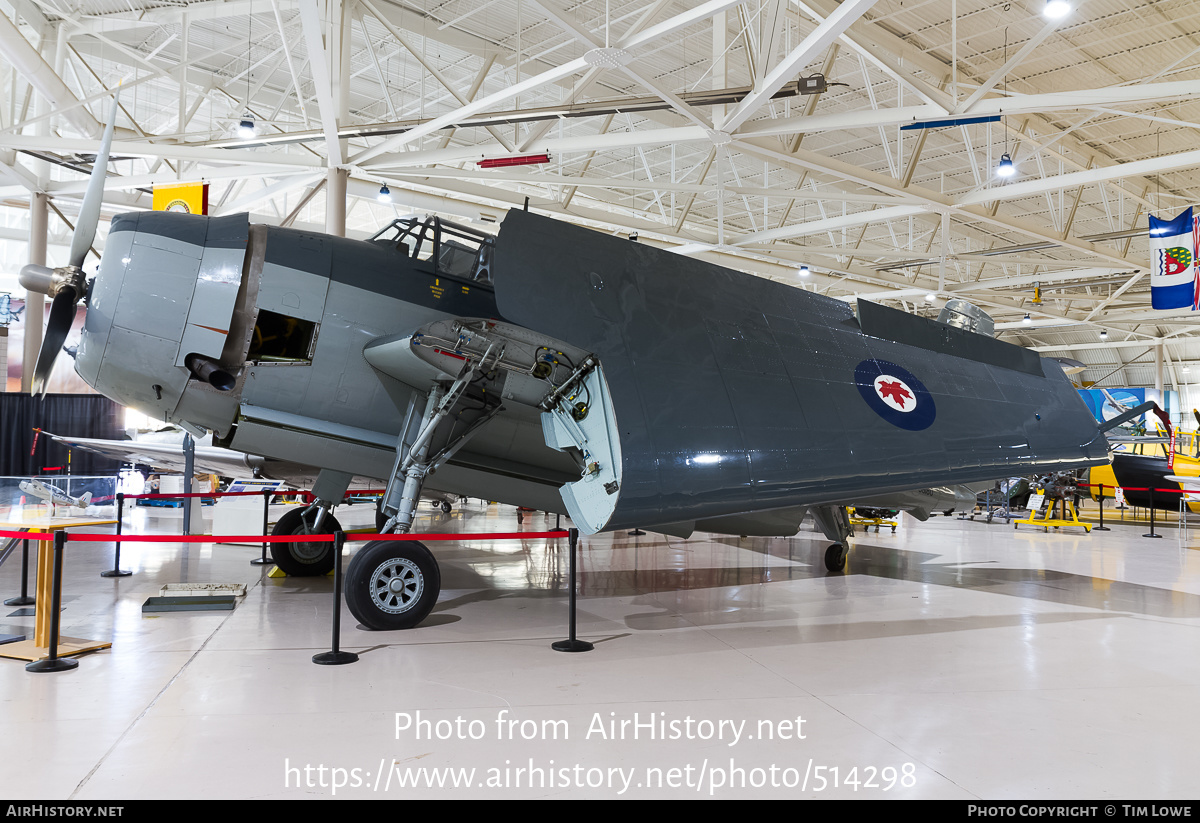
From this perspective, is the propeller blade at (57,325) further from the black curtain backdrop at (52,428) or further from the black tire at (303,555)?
the black curtain backdrop at (52,428)

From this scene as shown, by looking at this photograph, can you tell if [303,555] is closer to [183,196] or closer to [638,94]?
[183,196]

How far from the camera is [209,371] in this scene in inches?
227

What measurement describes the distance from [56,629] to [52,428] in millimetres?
18529

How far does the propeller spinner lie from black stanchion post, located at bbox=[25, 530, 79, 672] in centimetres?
143

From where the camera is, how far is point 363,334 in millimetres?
6305

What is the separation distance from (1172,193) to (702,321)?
25.2 m

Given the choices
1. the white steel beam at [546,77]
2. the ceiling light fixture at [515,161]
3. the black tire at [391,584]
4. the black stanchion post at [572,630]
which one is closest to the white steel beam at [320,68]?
the white steel beam at [546,77]

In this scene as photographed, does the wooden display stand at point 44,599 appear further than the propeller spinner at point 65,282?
No

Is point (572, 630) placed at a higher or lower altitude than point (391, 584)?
lower

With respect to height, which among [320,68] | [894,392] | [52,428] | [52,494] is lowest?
[52,494]

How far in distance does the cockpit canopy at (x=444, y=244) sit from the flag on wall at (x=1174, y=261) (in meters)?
14.7

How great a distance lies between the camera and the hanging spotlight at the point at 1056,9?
945 cm

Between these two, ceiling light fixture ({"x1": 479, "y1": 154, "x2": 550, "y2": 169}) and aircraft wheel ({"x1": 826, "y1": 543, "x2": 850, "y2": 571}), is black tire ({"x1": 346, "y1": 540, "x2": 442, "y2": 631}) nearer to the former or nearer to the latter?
aircraft wheel ({"x1": 826, "y1": 543, "x2": 850, "y2": 571})

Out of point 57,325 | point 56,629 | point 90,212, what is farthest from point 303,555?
point 90,212
